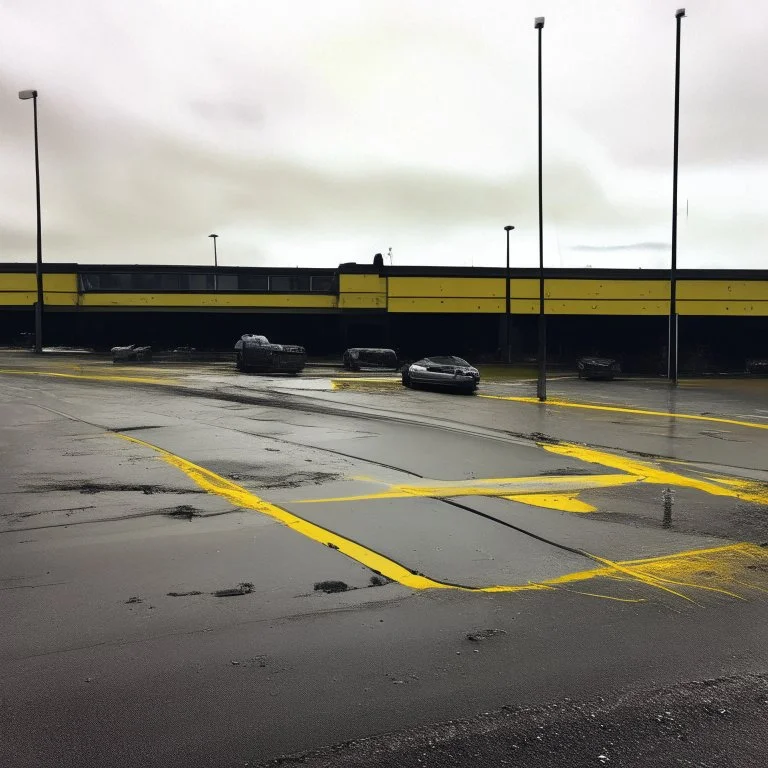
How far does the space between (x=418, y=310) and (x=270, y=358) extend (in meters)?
16.7

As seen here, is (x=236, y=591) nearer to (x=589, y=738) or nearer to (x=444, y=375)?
(x=589, y=738)

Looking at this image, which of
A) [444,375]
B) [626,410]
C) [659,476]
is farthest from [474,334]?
[659,476]

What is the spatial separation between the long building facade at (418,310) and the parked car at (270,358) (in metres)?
14.2

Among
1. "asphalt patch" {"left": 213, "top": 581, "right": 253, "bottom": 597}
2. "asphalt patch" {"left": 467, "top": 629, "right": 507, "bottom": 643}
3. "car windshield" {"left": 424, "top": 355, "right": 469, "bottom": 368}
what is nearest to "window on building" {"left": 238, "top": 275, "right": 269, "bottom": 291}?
"car windshield" {"left": 424, "top": 355, "right": 469, "bottom": 368}

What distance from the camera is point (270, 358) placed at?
1233 inches

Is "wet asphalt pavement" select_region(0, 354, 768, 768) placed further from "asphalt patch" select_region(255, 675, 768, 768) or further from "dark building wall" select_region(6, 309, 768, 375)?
"dark building wall" select_region(6, 309, 768, 375)

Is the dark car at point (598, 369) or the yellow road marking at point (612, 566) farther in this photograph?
the dark car at point (598, 369)

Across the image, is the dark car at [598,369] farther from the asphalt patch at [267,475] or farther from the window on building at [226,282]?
the asphalt patch at [267,475]

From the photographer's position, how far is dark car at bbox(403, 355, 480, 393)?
79.1ft

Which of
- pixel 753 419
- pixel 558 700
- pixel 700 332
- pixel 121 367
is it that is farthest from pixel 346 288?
pixel 558 700

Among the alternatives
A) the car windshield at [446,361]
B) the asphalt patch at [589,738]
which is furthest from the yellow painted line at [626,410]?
the asphalt patch at [589,738]

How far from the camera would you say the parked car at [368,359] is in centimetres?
3781

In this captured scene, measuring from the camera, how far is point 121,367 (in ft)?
105

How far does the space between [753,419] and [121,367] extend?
83.0 feet
